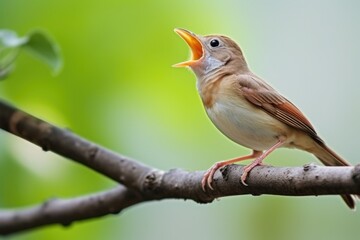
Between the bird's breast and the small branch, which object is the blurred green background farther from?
the bird's breast

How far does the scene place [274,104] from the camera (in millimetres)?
1954

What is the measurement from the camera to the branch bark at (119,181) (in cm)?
142

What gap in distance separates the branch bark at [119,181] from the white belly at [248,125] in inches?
6.7

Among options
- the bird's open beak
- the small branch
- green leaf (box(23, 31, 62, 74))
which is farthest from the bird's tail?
green leaf (box(23, 31, 62, 74))

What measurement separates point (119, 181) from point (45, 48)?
45cm

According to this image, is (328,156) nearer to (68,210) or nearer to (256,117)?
(256,117)

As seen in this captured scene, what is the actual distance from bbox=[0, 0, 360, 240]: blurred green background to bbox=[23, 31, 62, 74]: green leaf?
0.41 m

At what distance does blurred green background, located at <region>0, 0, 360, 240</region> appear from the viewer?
257 cm

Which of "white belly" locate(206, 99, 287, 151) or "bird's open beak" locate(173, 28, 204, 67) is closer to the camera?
"white belly" locate(206, 99, 287, 151)

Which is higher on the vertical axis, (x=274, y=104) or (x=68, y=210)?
(x=274, y=104)

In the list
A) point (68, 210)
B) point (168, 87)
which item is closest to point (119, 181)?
point (68, 210)

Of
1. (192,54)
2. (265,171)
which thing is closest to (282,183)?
(265,171)

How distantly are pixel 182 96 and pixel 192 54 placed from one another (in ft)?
1.29

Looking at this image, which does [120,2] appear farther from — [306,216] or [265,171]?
[265,171]
